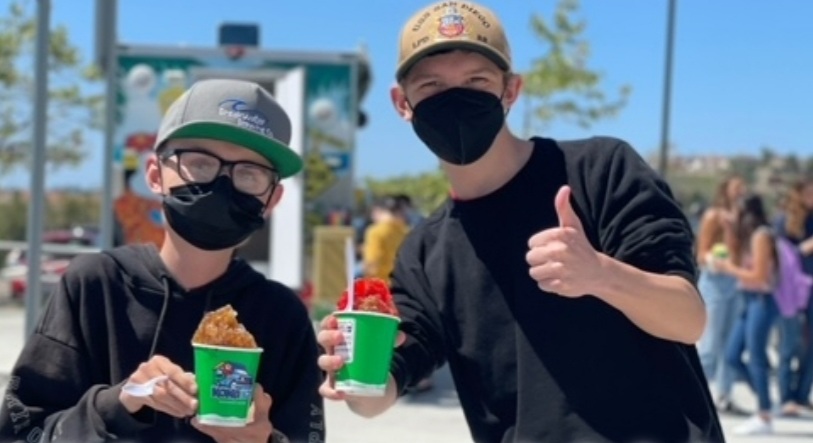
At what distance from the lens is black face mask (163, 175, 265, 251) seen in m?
2.40

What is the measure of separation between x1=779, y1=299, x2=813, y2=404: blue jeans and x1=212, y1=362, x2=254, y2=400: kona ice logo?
814cm

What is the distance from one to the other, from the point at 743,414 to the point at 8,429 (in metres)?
8.25

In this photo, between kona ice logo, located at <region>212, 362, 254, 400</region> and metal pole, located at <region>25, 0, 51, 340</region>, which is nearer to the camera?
kona ice logo, located at <region>212, 362, 254, 400</region>

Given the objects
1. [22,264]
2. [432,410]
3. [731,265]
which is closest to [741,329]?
[731,265]

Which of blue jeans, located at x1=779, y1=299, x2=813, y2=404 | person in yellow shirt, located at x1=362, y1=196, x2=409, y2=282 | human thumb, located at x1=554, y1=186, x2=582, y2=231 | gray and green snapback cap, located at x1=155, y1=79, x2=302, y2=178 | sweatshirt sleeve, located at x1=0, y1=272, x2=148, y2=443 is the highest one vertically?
gray and green snapback cap, located at x1=155, y1=79, x2=302, y2=178

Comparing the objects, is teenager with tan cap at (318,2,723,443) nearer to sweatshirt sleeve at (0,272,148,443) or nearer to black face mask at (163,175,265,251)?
black face mask at (163,175,265,251)

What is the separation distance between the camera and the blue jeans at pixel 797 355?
31.0ft

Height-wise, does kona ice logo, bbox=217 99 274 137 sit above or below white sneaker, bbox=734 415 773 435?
above

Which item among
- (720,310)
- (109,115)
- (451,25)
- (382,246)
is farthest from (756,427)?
(451,25)

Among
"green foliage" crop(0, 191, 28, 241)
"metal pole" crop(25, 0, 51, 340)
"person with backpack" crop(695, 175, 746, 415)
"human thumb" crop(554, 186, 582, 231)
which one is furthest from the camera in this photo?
"green foliage" crop(0, 191, 28, 241)

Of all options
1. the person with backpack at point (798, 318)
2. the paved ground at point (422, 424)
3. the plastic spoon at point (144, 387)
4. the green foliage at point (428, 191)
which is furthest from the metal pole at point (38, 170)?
the green foliage at point (428, 191)

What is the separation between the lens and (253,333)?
7.94ft

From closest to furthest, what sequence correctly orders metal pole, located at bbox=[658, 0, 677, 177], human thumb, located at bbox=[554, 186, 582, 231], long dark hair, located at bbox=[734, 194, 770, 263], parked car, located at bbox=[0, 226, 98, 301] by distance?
1. human thumb, located at bbox=[554, 186, 582, 231]
2. long dark hair, located at bbox=[734, 194, 770, 263]
3. metal pole, located at bbox=[658, 0, 677, 177]
4. parked car, located at bbox=[0, 226, 98, 301]

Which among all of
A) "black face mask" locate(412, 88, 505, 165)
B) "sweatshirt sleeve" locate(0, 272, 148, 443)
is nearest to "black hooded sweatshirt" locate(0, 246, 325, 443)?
"sweatshirt sleeve" locate(0, 272, 148, 443)
